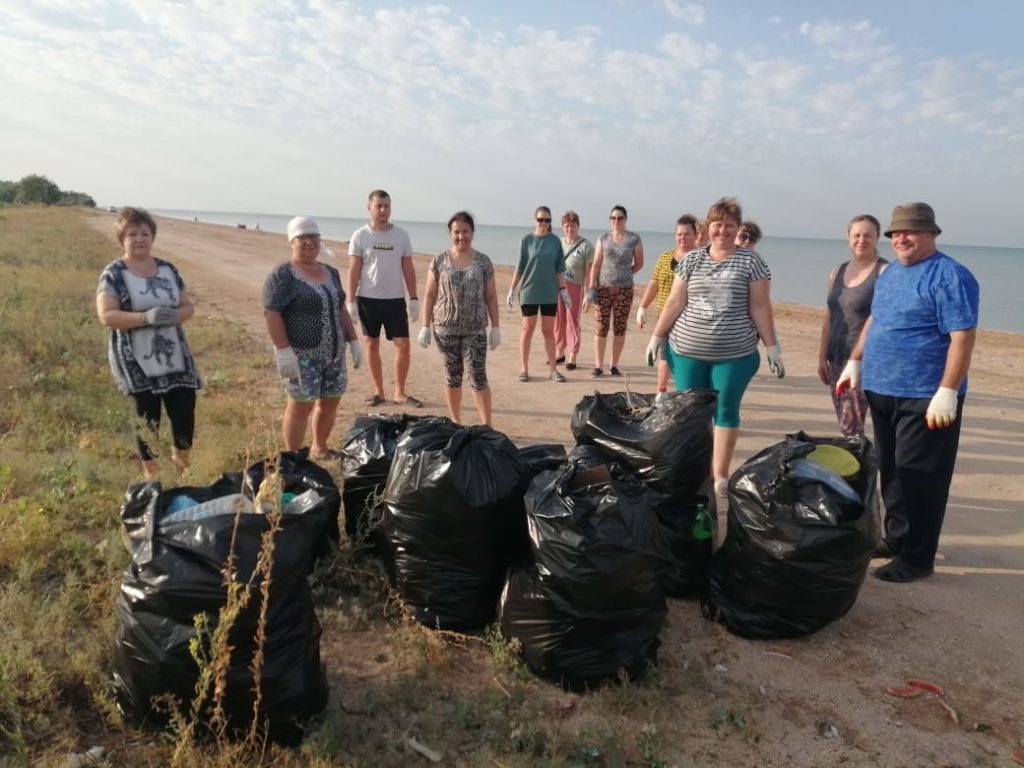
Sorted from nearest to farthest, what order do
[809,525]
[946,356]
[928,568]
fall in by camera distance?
1. [809,525]
2. [946,356]
3. [928,568]

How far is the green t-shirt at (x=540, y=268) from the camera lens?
21.3ft

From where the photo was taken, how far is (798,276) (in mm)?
Answer: 37188

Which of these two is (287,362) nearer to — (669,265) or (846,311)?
(846,311)

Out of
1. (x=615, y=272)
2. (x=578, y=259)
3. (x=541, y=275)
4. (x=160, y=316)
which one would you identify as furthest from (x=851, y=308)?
(x=160, y=316)

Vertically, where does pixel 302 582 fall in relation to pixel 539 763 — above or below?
above

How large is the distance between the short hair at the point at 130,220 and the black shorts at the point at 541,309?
3680 mm

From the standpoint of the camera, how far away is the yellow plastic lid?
2.85 metres

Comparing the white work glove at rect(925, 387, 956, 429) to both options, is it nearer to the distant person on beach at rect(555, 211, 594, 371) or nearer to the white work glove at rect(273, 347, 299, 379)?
the white work glove at rect(273, 347, 299, 379)

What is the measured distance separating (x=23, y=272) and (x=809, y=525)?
44.5ft

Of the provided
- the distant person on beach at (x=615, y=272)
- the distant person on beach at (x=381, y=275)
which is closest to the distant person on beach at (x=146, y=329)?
the distant person on beach at (x=381, y=275)

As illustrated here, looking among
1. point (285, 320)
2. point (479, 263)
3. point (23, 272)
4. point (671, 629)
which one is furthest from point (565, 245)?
point (23, 272)

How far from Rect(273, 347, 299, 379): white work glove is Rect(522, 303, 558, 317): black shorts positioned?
309cm

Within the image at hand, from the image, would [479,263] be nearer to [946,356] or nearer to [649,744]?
[946,356]

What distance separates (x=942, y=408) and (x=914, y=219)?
2.90ft
